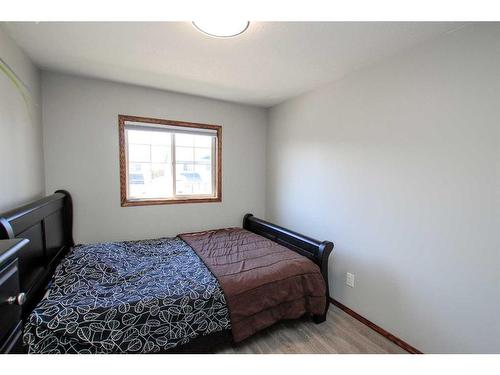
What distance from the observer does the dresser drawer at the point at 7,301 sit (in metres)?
0.66

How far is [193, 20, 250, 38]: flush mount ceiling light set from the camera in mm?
1373

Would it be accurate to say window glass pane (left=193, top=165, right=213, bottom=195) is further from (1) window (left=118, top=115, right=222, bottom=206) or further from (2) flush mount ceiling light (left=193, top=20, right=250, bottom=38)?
(2) flush mount ceiling light (left=193, top=20, right=250, bottom=38)

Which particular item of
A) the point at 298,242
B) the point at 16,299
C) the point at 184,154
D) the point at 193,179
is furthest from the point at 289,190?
the point at 16,299

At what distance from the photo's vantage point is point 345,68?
2.00m

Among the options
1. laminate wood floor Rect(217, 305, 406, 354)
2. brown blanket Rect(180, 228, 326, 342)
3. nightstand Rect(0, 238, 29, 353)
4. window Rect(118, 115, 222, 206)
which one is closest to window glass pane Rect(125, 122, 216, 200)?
window Rect(118, 115, 222, 206)

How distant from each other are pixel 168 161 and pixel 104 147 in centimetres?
69

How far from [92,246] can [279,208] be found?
220 cm

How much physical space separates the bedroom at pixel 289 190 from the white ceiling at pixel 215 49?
2 cm

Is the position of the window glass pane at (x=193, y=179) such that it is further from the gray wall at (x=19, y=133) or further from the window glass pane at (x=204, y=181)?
the gray wall at (x=19, y=133)

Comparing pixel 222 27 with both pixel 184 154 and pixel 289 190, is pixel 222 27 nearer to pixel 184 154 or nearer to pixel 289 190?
pixel 184 154

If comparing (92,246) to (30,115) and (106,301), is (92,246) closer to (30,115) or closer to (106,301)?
(106,301)

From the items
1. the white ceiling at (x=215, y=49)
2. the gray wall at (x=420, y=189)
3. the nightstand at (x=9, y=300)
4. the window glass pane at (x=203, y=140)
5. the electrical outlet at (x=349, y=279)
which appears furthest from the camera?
the window glass pane at (x=203, y=140)

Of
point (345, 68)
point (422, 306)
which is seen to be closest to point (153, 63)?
point (345, 68)

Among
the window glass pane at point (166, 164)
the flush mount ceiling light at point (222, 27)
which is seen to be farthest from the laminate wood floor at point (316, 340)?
the flush mount ceiling light at point (222, 27)
